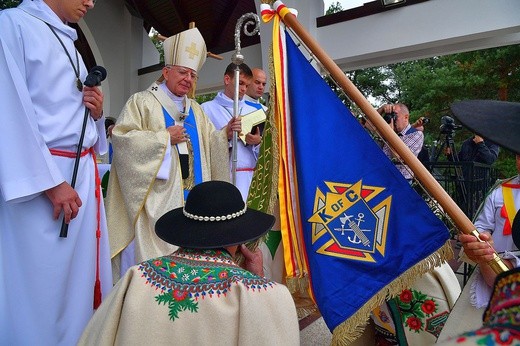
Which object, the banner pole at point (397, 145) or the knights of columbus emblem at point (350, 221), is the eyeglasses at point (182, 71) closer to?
the banner pole at point (397, 145)

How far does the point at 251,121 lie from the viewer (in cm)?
361

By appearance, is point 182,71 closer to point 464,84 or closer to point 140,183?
point 140,183

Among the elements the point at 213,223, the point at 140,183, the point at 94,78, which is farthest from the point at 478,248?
the point at 140,183

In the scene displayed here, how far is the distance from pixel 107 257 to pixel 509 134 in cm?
201

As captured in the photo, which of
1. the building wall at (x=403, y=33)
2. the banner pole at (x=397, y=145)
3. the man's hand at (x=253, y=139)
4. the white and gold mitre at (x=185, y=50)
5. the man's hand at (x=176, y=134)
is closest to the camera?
the banner pole at (x=397, y=145)

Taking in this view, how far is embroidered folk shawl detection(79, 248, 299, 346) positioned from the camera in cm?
119

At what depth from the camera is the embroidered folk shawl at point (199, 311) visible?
1.19 m

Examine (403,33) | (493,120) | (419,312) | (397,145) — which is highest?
(403,33)

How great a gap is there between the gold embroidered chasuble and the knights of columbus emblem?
3.89 feet

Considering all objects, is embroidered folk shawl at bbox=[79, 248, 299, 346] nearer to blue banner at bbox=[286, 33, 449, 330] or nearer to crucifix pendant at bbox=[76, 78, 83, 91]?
blue banner at bbox=[286, 33, 449, 330]

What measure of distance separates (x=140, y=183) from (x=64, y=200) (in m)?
0.92

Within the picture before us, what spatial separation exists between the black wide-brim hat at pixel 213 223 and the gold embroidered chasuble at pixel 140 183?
4.56 ft

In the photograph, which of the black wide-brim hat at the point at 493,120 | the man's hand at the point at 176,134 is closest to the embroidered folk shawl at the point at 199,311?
the black wide-brim hat at the point at 493,120

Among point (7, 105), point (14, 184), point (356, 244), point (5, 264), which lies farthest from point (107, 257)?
point (356, 244)
